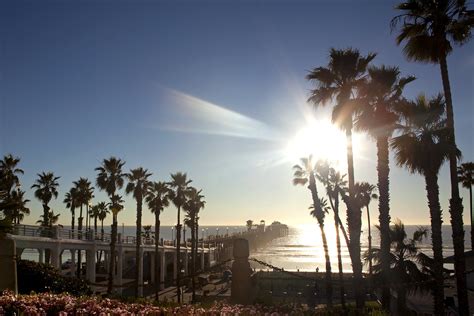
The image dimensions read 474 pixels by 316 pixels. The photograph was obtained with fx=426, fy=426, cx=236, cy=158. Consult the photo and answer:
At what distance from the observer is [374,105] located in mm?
19156

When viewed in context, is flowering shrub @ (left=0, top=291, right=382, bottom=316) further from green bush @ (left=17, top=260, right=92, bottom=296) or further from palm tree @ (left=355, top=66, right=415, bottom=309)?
palm tree @ (left=355, top=66, right=415, bottom=309)

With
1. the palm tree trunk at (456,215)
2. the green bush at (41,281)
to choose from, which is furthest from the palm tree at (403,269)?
the green bush at (41,281)

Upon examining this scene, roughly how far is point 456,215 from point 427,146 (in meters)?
3.18

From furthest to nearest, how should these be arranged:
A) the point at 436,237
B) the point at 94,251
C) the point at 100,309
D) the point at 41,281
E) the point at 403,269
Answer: the point at 94,251
the point at 403,269
the point at 41,281
the point at 436,237
the point at 100,309

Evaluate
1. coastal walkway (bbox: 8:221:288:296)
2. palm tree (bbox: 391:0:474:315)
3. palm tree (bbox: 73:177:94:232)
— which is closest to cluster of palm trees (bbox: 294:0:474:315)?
palm tree (bbox: 391:0:474:315)

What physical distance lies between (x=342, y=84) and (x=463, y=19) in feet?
19.7

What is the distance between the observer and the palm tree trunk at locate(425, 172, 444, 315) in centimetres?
1461

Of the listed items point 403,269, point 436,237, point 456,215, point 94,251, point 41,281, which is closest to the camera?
point 456,215

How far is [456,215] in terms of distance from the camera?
1427cm

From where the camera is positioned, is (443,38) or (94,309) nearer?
(94,309)

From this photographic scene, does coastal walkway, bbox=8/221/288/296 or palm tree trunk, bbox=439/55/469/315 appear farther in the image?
coastal walkway, bbox=8/221/288/296

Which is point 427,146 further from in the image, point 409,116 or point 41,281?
point 41,281

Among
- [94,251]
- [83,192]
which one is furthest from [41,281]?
[83,192]

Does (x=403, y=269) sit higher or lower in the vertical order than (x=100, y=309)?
lower
